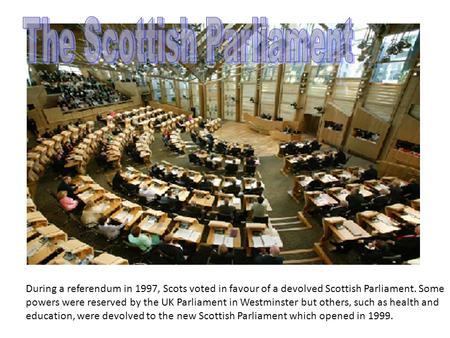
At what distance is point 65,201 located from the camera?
6.30 m

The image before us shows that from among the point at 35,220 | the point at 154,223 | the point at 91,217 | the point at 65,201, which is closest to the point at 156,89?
the point at 65,201

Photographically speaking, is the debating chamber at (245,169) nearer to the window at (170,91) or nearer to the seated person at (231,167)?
the seated person at (231,167)

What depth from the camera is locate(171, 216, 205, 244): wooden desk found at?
5.16m

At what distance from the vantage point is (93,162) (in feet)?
37.6

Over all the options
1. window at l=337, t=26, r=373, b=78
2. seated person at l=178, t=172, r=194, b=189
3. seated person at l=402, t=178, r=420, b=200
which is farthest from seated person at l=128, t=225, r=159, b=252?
window at l=337, t=26, r=373, b=78

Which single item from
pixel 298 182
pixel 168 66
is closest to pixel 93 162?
pixel 168 66

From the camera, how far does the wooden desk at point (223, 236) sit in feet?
16.6

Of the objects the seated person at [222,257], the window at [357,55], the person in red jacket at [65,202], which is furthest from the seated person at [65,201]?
the window at [357,55]

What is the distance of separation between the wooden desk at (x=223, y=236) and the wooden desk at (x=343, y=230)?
229cm

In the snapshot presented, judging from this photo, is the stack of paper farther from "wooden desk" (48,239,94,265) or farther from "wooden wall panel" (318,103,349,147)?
"wooden wall panel" (318,103,349,147)

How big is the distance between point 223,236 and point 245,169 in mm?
5181

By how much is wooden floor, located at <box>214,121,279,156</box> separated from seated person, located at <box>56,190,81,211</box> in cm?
976

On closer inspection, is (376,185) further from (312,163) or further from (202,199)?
(202,199)
